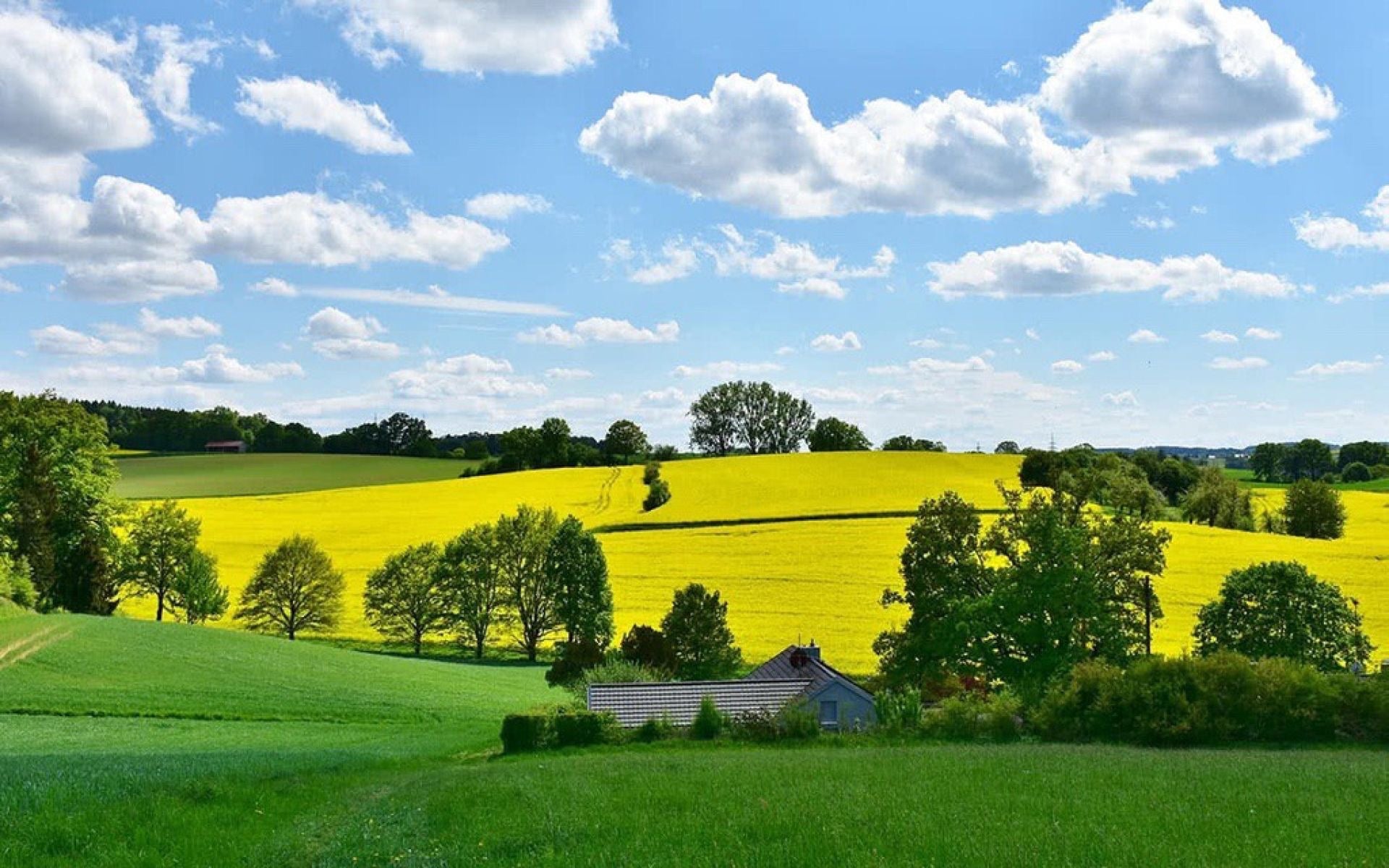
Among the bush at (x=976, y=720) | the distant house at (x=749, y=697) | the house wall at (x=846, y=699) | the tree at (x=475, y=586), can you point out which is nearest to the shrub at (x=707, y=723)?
the distant house at (x=749, y=697)

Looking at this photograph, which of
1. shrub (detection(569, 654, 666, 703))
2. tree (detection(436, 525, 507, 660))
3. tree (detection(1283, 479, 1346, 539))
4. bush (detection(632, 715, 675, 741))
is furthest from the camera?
tree (detection(1283, 479, 1346, 539))

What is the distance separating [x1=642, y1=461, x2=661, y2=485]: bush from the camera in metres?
104

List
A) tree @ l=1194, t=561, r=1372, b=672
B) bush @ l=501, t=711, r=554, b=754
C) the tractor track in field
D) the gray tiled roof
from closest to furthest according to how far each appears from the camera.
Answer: bush @ l=501, t=711, r=554, b=754 → the gray tiled roof → tree @ l=1194, t=561, r=1372, b=672 → the tractor track in field

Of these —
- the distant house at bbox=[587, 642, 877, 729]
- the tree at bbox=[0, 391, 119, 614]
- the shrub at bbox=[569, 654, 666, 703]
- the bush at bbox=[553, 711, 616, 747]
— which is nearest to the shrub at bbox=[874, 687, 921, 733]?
the distant house at bbox=[587, 642, 877, 729]

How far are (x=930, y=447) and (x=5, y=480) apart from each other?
337 feet

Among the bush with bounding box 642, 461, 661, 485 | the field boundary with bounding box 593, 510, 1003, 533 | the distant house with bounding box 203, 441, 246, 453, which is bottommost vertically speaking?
the field boundary with bounding box 593, 510, 1003, 533

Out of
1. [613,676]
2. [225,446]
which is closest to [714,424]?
[225,446]

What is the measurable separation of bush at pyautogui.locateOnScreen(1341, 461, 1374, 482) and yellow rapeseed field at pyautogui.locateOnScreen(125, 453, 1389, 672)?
36102mm

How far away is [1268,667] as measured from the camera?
2727 cm

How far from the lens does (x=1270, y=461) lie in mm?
146000

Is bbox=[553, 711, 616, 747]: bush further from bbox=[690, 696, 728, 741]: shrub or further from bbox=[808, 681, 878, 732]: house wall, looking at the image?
bbox=[808, 681, 878, 732]: house wall

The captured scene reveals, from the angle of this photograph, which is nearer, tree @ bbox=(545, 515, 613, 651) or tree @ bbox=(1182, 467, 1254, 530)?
tree @ bbox=(545, 515, 613, 651)

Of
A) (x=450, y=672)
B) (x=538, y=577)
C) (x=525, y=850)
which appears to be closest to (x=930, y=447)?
(x=538, y=577)

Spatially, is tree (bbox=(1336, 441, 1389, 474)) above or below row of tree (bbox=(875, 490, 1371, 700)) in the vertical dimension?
above
